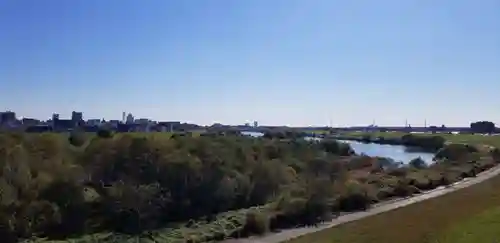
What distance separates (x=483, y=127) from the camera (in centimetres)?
18162

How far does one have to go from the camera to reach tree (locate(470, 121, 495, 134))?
176m

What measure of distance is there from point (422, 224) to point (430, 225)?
2.20 ft

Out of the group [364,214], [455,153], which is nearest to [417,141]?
[455,153]

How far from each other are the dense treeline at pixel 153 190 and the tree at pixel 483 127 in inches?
5769

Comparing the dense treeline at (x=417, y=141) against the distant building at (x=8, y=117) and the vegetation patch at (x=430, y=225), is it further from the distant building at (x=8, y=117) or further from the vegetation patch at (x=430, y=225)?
the distant building at (x=8, y=117)

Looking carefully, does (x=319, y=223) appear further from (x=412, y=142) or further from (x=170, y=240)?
(x=412, y=142)

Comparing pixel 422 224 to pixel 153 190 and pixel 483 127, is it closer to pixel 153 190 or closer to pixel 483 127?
pixel 153 190

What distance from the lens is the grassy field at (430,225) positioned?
72.8 feet

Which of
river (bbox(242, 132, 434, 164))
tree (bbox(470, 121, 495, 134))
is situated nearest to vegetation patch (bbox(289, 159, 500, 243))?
river (bbox(242, 132, 434, 164))

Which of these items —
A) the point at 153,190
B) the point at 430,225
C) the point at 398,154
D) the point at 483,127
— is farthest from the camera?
the point at 483,127

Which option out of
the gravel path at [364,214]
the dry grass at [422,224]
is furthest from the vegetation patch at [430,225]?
the gravel path at [364,214]

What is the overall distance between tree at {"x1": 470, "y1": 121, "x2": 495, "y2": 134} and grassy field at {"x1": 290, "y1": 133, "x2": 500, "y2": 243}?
152 metres

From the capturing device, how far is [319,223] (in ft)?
101

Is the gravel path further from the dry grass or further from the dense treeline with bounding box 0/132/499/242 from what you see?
the dry grass
